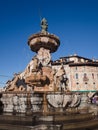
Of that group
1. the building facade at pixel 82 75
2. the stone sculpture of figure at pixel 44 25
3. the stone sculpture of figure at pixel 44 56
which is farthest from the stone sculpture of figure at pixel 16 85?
the building facade at pixel 82 75

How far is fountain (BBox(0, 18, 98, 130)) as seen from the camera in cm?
591

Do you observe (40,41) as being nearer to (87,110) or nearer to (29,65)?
(29,65)

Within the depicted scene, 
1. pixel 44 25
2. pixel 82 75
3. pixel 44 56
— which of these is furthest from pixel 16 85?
pixel 82 75

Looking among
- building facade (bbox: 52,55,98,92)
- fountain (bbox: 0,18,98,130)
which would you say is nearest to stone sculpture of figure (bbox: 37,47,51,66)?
fountain (bbox: 0,18,98,130)

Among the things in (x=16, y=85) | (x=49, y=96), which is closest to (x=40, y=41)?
(x=16, y=85)

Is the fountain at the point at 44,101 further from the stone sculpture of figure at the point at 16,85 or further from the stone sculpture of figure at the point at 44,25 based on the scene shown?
the stone sculpture of figure at the point at 44,25

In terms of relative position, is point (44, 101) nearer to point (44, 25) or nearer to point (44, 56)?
point (44, 56)

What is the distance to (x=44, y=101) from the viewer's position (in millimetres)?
9297

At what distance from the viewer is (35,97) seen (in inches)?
357

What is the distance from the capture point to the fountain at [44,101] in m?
5.91

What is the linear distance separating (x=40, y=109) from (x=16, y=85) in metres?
3.25

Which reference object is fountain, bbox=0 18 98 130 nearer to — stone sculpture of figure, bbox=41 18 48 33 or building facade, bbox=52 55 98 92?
stone sculpture of figure, bbox=41 18 48 33

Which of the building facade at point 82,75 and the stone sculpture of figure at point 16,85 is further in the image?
the building facade at point 82,75

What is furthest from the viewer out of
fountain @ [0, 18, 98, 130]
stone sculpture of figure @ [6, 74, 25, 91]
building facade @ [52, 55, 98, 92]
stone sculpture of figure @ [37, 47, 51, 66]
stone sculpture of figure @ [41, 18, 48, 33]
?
building facade @ [52, 55, 98, 92]
